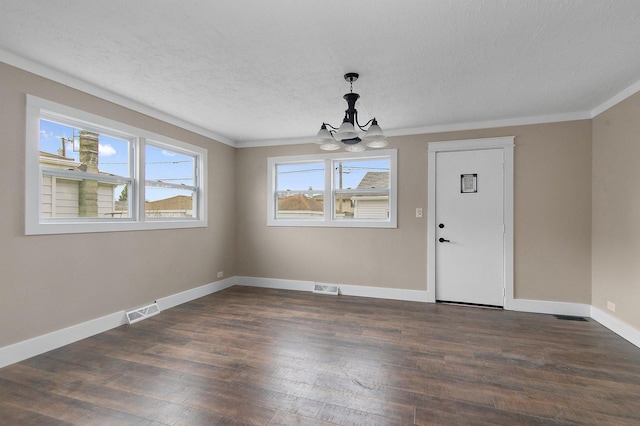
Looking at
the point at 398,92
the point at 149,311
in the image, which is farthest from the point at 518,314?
the point at 149,311

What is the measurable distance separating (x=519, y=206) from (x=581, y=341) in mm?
1749

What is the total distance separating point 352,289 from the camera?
16.5 feet

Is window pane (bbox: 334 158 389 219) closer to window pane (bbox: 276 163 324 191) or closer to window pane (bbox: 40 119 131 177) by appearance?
window pane (bbox: 276 163 324 191)

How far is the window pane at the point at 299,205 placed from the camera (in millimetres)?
5324

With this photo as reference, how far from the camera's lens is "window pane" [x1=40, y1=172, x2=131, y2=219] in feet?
9.91

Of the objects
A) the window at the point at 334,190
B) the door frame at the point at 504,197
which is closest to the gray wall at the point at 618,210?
the door frame at the point at 504,197

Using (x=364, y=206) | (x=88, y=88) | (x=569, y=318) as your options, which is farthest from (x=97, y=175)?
(x=569, y=318)

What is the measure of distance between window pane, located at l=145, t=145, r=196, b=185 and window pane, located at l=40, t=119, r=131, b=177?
11.2 inches

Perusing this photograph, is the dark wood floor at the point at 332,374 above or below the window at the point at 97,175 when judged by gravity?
below

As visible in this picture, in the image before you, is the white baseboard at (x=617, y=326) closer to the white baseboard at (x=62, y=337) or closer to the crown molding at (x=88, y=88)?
the white baseboard at (x=62, y=337)

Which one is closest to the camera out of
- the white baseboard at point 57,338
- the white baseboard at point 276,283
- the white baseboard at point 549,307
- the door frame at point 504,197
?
the white baseboard at point 57,338

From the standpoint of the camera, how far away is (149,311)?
12.8ft

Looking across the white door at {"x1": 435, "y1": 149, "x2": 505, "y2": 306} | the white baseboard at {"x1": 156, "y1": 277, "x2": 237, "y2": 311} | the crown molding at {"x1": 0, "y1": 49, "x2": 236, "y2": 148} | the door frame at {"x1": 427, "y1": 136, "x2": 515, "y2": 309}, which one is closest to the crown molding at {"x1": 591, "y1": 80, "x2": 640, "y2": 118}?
the door frame at {"x1": 427, "y1": 136, "x2": 515, "y2": 309}

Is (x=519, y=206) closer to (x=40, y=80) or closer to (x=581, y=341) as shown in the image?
(x=581, y=341)
